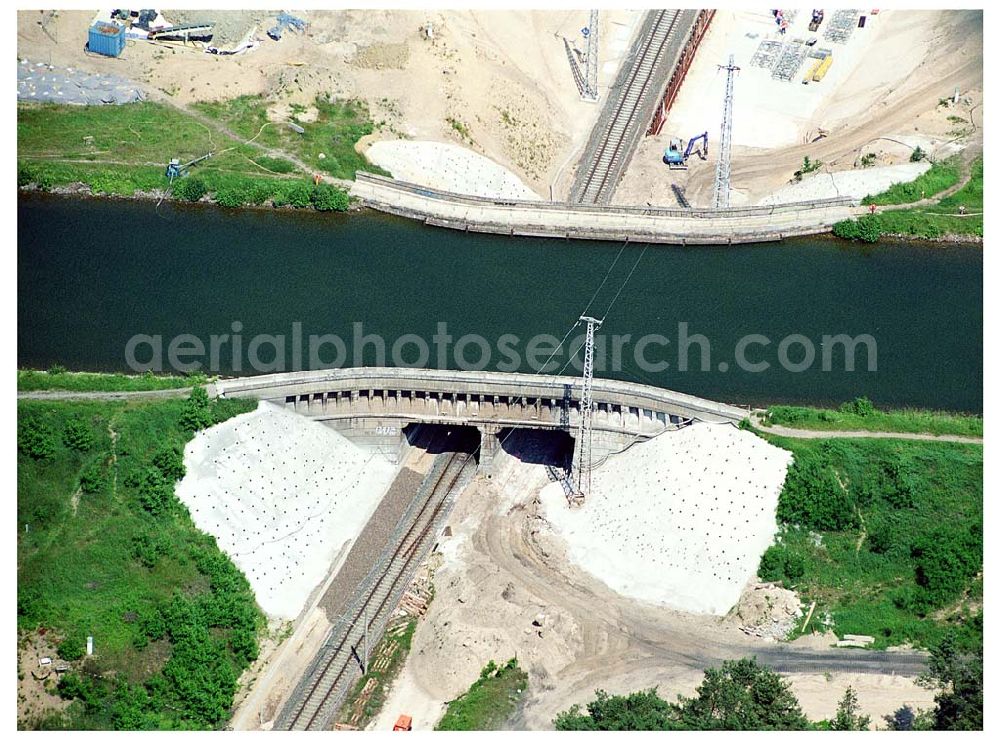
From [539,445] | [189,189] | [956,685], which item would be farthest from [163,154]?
[956,685]

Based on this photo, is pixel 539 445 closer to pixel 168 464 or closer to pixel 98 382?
pixel 168 464

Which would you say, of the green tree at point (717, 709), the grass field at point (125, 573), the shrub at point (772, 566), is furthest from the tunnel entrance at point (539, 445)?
the green tree at point (717, 709)

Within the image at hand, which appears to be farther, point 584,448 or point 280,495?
point 584,448

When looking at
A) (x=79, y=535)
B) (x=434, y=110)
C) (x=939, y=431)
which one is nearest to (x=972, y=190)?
(x=939, y=431)

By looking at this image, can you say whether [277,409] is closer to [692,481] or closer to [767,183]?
[692,481]

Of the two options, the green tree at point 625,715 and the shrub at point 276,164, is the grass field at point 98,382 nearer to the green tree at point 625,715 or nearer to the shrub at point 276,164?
the shrub at point 276,164
